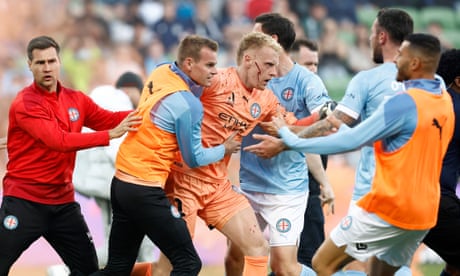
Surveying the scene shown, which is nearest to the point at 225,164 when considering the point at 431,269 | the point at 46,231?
the point at 46,231

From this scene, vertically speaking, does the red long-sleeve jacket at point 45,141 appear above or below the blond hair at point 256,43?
below

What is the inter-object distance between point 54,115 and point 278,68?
79.8 inches

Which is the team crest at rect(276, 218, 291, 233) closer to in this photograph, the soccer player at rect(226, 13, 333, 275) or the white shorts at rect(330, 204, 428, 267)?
the soccer player at rect(226, 13, 333, 275)

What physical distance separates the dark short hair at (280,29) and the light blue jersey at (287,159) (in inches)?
10.0

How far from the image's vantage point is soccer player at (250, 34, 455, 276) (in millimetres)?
6258

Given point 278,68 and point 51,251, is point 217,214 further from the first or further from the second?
point 51,251

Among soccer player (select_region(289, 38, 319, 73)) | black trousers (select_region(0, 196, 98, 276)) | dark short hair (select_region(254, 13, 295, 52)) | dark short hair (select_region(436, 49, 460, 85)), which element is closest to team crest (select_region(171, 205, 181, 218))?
black trousers (select_region(0, 196, 98, 276))

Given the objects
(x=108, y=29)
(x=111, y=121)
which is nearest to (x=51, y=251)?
(x=111, y=121)

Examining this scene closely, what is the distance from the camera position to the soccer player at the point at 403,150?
6.26 metres

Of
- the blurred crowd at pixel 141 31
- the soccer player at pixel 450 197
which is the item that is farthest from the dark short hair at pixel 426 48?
the blurred crowd at pixel 141 31

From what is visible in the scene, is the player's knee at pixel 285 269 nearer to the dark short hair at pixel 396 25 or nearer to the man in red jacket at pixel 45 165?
the man in red jacket at pixel 45 165

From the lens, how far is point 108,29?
651 inches

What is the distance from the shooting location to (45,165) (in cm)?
744

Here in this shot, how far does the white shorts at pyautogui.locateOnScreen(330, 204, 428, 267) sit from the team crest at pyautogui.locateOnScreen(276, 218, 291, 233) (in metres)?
1.27
